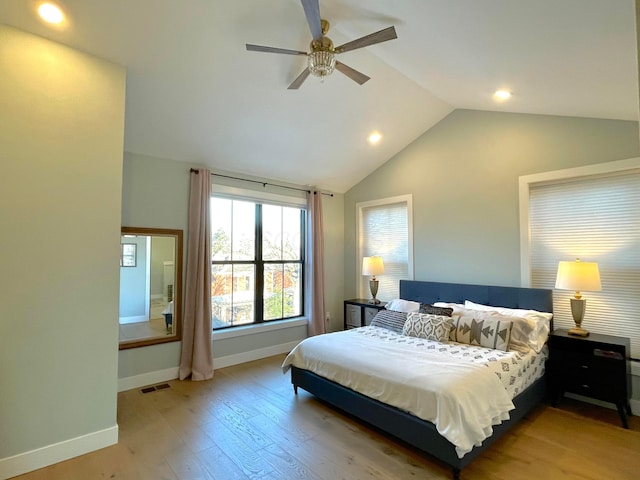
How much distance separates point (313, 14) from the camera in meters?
1.92

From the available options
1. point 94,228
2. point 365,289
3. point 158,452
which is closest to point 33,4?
point 94,228

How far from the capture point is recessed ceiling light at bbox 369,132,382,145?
4.41 metres

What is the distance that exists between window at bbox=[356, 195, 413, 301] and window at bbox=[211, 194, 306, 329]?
1080mm

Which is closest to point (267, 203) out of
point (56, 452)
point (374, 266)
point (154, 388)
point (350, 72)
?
point (374, 266)

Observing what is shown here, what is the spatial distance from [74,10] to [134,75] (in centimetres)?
62

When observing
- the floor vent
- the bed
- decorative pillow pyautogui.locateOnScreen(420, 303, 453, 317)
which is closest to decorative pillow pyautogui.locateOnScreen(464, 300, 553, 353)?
the bed

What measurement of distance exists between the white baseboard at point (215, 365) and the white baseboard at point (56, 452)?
3.65 feet

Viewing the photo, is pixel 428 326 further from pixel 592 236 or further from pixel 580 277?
pixel 592 236

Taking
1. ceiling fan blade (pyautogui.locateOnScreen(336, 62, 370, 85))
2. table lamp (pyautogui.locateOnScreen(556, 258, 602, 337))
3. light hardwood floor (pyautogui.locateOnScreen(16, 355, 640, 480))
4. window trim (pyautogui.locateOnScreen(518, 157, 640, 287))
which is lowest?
light hardwood floor (pyautogui.locateOnScreen(16, 355, 640, 480))

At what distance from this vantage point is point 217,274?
4.41 metres

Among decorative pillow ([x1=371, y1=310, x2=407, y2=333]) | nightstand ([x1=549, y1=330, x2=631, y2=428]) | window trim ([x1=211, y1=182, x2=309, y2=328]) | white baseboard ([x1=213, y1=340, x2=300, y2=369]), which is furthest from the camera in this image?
window trim ([x1=211, y1=182, x2=309, y2=328])

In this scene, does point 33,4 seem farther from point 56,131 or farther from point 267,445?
point 267,445

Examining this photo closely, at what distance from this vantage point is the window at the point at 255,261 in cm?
443

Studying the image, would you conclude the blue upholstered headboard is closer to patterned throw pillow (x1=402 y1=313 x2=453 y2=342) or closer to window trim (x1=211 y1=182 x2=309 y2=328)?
patterned throw pillow (x1=402 y1=313 x2=453 y2=342)
